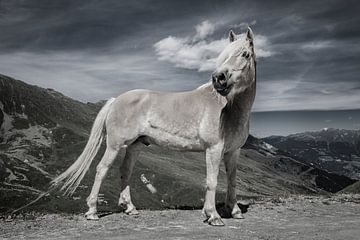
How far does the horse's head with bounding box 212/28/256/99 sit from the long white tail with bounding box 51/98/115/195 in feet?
14.9

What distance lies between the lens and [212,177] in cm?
1018

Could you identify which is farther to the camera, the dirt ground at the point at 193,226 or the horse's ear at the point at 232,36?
the horse's ear at the point at 232,36

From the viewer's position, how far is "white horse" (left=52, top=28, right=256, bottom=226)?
9922mm

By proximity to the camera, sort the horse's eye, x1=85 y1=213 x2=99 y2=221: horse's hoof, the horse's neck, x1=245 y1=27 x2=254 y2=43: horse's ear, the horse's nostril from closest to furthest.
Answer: the horse's nostril, the horse's eye, x1=245 y1=27 x2=254 y2=43: horse's ear, the horse's neck, x1=85 y1=213 x2=99 y2=221: horse's hoof

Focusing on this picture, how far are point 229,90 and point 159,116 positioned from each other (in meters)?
2.69

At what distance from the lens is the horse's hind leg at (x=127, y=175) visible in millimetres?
12180

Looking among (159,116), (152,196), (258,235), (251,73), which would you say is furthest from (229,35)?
(152,196)

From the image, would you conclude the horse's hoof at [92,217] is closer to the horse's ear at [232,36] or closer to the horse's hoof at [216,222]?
the horse's hoof at [216,222]

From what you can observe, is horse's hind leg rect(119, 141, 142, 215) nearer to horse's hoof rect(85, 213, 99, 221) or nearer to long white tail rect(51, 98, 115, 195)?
long white tail rect(51, 98, 115, 195)

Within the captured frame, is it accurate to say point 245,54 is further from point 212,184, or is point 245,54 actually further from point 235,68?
point 212,184

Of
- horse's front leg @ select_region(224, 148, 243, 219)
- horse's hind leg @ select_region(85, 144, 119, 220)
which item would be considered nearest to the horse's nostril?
horse's front leg @ select_region(224, 148, 243, 219)

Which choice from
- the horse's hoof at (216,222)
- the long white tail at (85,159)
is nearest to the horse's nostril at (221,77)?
the horse's hoof at (216,222)

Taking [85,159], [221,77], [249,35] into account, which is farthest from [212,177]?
[85,159]

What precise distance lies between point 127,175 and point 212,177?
142 inches
